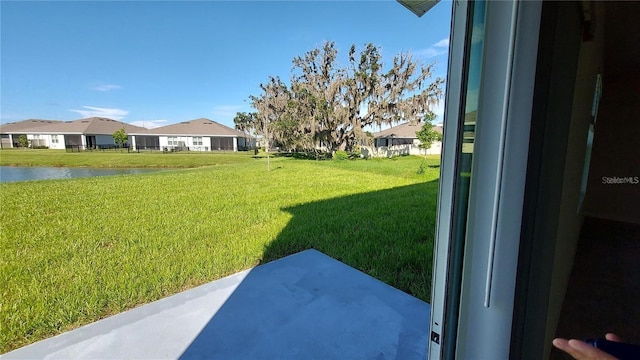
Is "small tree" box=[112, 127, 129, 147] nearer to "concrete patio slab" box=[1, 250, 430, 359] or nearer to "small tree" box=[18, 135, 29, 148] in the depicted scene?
"small tree" box=[18, 135, 29, 148]

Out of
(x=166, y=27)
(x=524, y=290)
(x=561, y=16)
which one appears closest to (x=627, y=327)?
(x=524, y=290)

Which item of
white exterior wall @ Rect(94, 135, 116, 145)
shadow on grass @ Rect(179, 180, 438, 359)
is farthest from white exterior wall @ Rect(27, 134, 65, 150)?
shadow on grass @ Rect(179, 180, 438, 359)

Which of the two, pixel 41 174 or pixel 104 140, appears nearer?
pixel 41 174

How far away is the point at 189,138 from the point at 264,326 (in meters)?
29.4

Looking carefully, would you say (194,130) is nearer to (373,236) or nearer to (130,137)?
(130,137)

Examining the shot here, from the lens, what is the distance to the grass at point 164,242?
1899 mm

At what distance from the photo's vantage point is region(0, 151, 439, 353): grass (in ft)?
6.23

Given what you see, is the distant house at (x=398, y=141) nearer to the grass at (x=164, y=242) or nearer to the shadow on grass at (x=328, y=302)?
the grass at (x=164, y=242)

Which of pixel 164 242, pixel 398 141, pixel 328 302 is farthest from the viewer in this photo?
pixel 398 141

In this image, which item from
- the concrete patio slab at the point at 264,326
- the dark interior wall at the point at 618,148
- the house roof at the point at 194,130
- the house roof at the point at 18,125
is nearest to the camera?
the concrete patio slab at the point at 264,326

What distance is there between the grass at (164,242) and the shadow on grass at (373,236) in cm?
1

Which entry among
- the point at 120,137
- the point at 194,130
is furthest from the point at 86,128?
the point at 194,130

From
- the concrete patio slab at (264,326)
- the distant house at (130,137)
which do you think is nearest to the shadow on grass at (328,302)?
the concrete patio slab at (264,326)

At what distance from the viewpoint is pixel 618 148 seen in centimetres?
327
